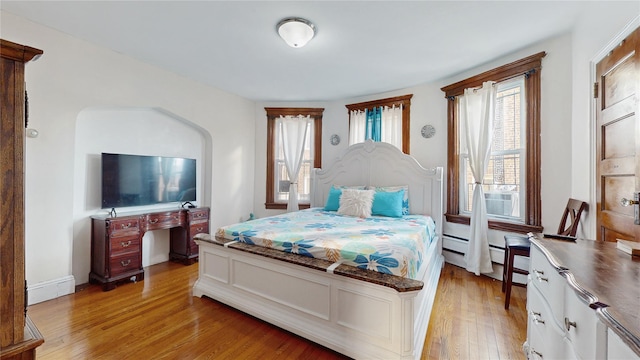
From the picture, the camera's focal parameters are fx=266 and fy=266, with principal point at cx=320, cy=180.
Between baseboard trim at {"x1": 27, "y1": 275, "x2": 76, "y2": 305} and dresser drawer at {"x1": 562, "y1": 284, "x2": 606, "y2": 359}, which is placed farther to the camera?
baseboard trim at {"x1": 27, "y1": 275, "x2": 76, "y2": 305}

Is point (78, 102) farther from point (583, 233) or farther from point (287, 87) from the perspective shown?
point (583, 233)

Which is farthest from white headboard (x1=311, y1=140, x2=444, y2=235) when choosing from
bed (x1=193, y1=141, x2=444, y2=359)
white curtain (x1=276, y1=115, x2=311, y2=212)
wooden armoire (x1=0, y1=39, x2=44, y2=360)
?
wooden armoire (x1=0, y1=39, x2=44, y2=360)

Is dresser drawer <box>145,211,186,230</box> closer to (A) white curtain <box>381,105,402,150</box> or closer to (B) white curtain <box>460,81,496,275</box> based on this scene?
(A) white curtain <box>381,105,402,150</box>

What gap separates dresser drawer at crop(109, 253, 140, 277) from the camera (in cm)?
285

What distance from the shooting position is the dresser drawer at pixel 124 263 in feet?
9.36

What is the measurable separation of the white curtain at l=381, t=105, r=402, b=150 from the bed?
167 centimetres

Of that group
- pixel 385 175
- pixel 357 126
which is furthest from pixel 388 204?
pixel 357 126

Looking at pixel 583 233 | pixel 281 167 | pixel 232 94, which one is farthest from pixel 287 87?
pixel 583 233

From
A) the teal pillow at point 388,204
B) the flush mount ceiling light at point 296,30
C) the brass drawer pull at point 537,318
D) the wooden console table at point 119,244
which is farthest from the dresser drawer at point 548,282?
the wooden console table at point 119,244

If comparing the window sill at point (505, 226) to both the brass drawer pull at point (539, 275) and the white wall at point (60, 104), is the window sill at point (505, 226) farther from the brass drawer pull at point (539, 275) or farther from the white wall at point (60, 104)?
the white wall at point (60, 104)

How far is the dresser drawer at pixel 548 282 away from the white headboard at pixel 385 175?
6.99 ft

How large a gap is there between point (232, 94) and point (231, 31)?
6.80ft

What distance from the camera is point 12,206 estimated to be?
2.48ft

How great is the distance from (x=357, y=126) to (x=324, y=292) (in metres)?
3.22
